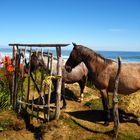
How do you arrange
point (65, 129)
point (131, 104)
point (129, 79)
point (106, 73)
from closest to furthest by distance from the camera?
point (65, 129) < point (129, 79) < point (106, 73) < point (131, 104)

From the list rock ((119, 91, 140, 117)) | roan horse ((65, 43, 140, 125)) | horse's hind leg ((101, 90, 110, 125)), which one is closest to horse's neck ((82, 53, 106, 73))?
roan horse ((65, 43, 140, 125))

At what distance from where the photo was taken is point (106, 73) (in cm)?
1042

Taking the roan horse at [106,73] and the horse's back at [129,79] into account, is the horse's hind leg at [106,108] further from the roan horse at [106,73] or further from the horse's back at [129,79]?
the horse's back at [129,79]

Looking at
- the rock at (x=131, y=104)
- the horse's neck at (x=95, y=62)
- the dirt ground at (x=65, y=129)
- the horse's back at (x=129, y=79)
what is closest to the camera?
the dirt ground at (x=65, y=129)

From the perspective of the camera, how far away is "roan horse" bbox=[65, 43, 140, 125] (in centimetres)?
1027

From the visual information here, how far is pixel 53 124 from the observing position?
942 cm

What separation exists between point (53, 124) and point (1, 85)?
4.05 meters

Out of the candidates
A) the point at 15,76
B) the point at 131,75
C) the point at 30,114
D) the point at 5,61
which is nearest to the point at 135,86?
the point at 131,75

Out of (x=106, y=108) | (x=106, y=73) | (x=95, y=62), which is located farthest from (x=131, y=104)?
(x=95, y=62)

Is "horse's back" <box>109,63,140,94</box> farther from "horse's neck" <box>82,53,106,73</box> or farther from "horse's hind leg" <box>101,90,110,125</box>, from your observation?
"horse's neck" <box>82,53,106,73</box>

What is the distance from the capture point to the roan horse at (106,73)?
10.3m

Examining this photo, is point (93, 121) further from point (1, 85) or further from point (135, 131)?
point (1, 85)

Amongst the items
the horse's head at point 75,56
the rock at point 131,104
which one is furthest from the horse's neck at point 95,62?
the rock at point 131,104

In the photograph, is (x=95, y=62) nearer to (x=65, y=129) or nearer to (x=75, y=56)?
(x=75, y=56)
